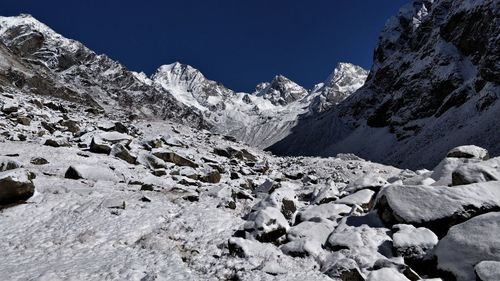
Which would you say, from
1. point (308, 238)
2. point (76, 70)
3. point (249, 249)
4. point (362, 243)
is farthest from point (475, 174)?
point (76, 70)

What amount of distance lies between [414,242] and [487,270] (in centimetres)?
286

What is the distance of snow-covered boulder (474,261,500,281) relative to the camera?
389 inches

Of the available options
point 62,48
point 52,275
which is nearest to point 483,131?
point 52,275

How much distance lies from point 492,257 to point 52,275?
39.2 ft

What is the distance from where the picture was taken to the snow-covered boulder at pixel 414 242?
1264cm

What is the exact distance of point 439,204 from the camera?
13.9m

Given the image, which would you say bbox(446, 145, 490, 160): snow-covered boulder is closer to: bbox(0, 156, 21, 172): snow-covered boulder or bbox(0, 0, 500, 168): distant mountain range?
bbox(0, 156, 21, 172): snow-covered boulder

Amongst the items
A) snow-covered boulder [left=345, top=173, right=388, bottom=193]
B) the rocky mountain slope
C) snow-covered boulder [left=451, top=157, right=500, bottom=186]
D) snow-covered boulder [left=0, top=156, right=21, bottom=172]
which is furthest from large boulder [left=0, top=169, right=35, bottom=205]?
Result: the rocky mountain slope

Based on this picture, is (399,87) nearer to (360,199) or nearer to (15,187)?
(360,199)

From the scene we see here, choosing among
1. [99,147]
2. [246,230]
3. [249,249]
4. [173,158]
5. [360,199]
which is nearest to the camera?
[249,249]

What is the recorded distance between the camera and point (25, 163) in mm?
24031

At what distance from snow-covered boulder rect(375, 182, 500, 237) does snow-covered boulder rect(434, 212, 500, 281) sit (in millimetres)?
1220

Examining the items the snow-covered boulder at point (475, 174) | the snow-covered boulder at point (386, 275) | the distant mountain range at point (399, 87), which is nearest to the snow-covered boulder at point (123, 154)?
the snow-covered boulder at point (475, 174)

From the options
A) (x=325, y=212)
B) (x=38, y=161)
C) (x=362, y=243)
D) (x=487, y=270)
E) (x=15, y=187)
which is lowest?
(x=362, y=243)
